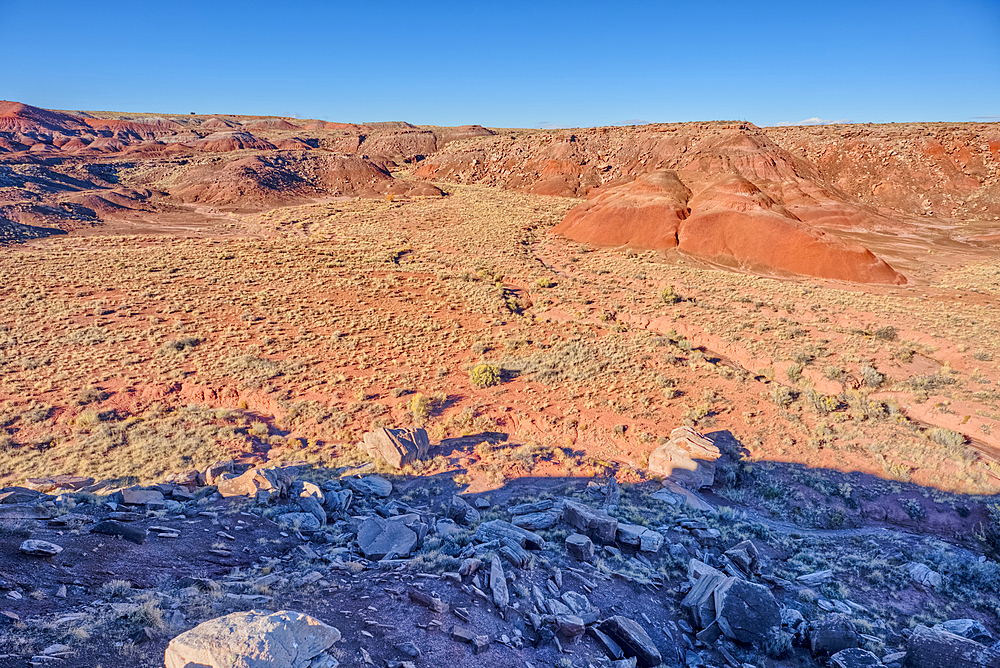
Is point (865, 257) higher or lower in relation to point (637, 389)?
higher

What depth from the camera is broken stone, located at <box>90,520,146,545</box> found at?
23.5ft

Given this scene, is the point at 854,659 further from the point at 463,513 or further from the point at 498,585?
the point at 463,513

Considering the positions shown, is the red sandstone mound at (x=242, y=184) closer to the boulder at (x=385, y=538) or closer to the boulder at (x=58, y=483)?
the boulder at (x=58, y=483)

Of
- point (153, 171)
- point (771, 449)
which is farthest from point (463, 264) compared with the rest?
point (153, 171)

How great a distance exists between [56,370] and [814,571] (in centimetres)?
2149

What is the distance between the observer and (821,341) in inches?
751

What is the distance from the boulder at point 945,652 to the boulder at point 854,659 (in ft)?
1.50

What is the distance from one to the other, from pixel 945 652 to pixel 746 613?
2067 millimetres

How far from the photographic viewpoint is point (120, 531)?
721 cm

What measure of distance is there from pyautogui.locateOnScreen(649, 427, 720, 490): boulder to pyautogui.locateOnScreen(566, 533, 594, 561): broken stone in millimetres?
4398

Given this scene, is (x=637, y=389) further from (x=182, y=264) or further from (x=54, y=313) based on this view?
(x=182, y=264)

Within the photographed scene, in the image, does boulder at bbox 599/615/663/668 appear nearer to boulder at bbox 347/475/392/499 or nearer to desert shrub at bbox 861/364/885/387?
boulder at bbox 347/475/392/499

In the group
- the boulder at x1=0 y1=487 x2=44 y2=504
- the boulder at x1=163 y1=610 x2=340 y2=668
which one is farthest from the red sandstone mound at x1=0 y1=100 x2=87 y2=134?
the boulder at x1=163 y1=610 x2=340 y2=668

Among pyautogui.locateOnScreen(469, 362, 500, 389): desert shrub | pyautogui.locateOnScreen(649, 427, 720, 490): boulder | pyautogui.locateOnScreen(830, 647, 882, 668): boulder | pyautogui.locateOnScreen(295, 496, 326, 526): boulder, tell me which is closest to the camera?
pyautogui.locateOnScreen(830, 647, 882, 668): boulder
